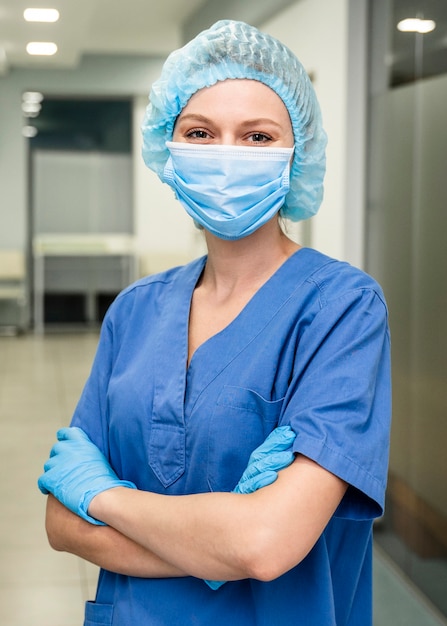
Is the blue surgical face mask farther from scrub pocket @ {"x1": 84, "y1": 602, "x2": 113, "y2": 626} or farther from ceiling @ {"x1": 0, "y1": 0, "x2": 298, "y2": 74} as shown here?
ceiling @ {"x1": 0, "y1": 0, "x2": 298, "y2": 74}

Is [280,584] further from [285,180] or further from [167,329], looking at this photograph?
[285,180]

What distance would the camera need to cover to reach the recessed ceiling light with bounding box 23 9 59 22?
6.60m

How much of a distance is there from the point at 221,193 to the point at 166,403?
341mm

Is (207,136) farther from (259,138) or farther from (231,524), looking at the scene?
(231,524)

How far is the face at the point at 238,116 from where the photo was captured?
50.2 inches

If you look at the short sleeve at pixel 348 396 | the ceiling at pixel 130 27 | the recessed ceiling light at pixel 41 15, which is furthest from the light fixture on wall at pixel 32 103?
the short sleeve at pixel 348 396

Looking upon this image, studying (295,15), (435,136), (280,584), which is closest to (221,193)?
(280,584)

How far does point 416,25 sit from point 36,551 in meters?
2.65

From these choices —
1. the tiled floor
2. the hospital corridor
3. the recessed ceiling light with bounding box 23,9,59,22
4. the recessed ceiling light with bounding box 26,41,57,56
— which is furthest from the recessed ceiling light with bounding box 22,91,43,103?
the tiled floor

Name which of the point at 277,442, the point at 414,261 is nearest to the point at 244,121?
the point at 277,442

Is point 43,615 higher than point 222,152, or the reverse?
point 222,152

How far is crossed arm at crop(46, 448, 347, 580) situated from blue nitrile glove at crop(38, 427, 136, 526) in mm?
36

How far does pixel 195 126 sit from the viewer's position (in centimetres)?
132

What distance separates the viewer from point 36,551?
358 centimetres
